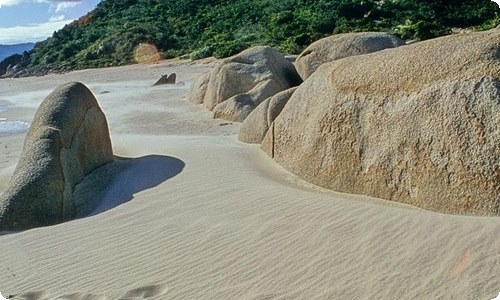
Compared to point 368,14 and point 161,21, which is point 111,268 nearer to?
point 368,14

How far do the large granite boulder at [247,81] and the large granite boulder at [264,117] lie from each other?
304 centimetres

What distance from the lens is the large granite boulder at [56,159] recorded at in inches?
290

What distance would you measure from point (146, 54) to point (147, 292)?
30.2 metres

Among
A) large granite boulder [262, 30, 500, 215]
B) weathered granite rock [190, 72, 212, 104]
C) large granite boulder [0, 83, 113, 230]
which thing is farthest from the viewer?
weathered granite rock [190, 72, 212, 104]

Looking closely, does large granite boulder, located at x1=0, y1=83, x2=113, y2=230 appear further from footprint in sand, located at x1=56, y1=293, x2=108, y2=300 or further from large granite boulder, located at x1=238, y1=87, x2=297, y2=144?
footprint in sand, located at x1=56, y1=293, x2=108, y2=300

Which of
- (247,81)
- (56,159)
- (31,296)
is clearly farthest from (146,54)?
(31,296)

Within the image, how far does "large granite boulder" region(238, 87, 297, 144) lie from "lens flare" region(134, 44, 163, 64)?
22.8 metres

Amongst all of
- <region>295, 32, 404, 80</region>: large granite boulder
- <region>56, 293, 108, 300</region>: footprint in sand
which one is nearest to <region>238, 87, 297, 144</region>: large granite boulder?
<region>295, 32, 404, 80</region>: large granite boulder

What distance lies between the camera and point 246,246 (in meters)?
5.66

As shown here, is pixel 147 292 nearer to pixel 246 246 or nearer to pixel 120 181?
pixel 246 246

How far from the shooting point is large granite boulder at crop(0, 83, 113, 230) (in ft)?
24.2

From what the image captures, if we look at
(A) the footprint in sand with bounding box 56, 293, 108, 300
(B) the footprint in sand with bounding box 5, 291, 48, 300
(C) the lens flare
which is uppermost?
(A) the footprint in sand with bounding box 56, 293, 108, 300

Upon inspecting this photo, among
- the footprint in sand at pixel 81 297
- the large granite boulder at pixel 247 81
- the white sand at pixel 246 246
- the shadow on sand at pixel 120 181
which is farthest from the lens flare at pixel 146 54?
the footprint in sand at pixel 81 297

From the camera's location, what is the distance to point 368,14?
3203 centimetres
